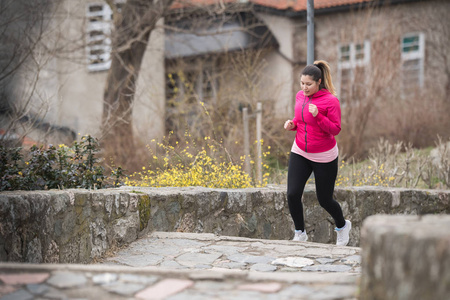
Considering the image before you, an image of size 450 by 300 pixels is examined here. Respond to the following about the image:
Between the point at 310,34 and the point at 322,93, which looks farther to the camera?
the point at 310,34

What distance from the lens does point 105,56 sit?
795 inches

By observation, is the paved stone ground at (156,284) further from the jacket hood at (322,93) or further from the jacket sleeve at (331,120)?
the jacket hood at (322,93)

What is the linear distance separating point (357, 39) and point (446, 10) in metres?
3.07

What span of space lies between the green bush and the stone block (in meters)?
3.50

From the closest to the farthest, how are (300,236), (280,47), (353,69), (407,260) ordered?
(407,260) → (300,236) → (353,69) → (280,47)

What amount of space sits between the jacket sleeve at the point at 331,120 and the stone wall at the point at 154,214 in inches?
66.1

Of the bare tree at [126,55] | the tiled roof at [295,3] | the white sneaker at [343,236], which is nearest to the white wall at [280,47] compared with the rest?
the tiled roof at [295,3]

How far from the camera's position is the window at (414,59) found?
56.8 feet

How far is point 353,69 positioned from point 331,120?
10.4 meters

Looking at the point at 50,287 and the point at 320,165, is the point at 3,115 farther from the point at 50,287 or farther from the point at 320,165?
the point at 50,287

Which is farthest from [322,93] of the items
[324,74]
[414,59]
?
[414,59]

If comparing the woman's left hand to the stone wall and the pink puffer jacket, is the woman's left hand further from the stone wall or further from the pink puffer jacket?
the stone wall

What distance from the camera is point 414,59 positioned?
58.3ft

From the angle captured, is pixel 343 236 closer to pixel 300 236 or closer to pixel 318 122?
pixel 300 236
